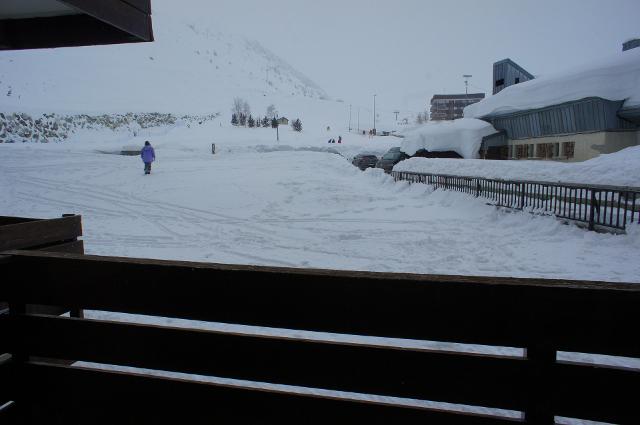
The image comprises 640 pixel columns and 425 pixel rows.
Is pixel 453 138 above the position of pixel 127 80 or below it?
below

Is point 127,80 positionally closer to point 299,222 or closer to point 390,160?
point 390,160

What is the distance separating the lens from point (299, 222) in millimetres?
12992

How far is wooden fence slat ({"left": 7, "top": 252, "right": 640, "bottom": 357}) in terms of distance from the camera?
59.8 inches

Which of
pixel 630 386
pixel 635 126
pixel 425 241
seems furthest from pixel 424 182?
pixel 630 386

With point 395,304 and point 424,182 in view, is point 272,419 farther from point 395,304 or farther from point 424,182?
point 424,182

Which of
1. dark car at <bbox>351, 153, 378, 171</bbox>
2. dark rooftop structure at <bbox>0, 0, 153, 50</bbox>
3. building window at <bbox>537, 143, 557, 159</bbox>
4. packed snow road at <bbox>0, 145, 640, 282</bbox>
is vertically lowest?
packed snow road at <bbox>0, 145, 640, 282</bbox>

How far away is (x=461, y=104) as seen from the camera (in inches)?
4067

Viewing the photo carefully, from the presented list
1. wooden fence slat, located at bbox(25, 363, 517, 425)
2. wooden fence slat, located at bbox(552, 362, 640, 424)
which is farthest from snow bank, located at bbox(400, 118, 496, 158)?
wooden fence slat, located at bbox(25, 363, 517, 425)

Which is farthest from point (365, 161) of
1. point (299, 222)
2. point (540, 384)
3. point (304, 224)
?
point (540, 384)

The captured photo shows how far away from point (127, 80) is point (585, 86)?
97.2 metres

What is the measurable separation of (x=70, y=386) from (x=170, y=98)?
96759 mm

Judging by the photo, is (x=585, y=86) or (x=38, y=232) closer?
(x=38, y=232)

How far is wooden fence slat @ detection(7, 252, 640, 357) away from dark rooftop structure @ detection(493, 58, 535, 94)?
156 feet

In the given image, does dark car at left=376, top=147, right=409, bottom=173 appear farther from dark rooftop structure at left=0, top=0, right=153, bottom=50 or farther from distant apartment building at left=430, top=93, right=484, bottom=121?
distant apartment building at left=430, top=93, right=484, bottom=121
